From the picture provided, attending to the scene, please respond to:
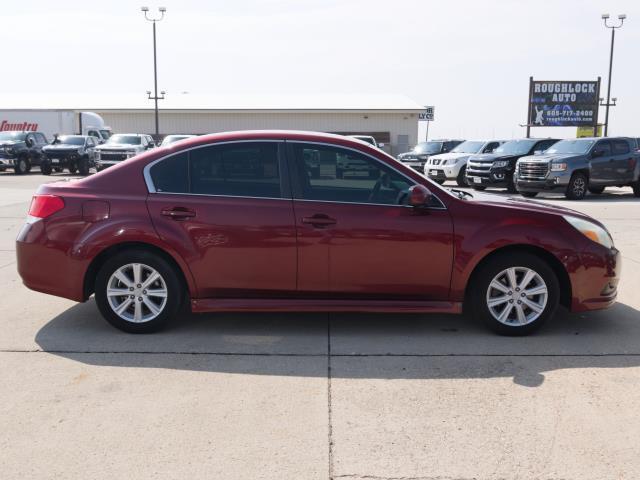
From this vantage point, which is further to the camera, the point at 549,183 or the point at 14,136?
the point at 14,136

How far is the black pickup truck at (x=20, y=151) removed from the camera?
1129 inches

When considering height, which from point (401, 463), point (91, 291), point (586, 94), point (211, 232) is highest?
point (586, 94)

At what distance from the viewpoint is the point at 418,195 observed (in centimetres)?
522

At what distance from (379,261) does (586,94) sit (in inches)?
1338

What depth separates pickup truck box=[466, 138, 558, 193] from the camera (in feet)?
68.8

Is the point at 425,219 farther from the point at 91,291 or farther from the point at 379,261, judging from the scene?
the point at 91,291

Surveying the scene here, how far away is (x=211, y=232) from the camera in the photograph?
5285mm

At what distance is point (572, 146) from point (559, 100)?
55.0 feet

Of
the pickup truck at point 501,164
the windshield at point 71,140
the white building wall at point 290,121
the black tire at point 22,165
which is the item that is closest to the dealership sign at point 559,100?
the white building wall at point 290,121

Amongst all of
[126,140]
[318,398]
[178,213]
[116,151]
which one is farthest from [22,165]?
[318,398]

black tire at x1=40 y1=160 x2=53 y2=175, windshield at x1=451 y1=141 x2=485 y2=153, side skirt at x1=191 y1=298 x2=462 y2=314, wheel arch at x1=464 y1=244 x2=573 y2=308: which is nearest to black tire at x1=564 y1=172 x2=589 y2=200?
windshield at x1=451 y1=141 x2=485 y2=153

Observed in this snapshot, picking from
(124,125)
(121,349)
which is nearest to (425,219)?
(121,349)

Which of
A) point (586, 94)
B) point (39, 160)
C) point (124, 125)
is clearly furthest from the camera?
point (124, 125)

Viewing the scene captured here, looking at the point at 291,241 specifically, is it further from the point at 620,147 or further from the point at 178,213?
the point at 620,147
